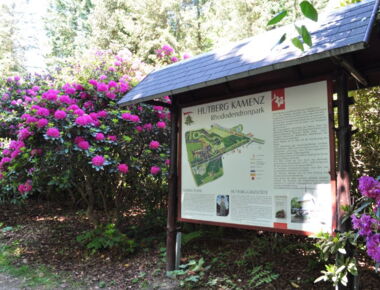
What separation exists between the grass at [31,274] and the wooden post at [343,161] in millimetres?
3427

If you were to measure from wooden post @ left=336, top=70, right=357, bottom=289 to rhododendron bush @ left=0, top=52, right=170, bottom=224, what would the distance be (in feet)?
9.95

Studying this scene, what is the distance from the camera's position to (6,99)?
Result: 291 inches

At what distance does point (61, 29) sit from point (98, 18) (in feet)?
21.1

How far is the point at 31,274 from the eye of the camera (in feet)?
15.6

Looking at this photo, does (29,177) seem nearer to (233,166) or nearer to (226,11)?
(233,166)

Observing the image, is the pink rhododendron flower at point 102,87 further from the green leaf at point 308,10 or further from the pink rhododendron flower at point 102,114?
the green leaf at point 308,10

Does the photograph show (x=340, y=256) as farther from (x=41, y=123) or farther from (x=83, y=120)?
(x=41, y=123)

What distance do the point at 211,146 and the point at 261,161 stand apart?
772 mm

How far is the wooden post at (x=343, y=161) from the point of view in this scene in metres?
2.86

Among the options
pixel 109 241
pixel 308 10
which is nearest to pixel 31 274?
pixel 109 241

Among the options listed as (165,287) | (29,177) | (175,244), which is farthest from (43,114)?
(165,287)

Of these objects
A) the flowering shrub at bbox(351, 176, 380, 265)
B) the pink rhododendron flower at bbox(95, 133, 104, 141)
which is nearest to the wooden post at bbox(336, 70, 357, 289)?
the flowering shrub at bbox(351, 176, 380, 265)

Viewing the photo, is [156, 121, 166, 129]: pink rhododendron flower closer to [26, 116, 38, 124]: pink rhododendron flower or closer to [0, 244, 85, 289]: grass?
[26, 116, 38, 124]: pink rhododendron flower

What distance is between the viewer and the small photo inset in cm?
380
